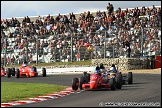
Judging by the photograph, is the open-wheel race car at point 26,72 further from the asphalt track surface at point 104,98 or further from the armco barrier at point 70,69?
the asphalt track surface at point 104,98

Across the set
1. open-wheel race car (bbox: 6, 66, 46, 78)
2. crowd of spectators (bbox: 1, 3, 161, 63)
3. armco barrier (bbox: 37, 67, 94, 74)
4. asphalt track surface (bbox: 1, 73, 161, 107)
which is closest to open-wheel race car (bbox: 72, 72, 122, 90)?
asphalt track surface (bbox: 1, 73, 161, 107)

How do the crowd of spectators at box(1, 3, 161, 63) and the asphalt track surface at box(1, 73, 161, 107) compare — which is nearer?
the asphalt track surface at box(1, 73, 161, 107)

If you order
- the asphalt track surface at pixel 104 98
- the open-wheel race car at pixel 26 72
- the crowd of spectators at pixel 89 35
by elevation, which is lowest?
the asphalt track surface at pixel 104 98

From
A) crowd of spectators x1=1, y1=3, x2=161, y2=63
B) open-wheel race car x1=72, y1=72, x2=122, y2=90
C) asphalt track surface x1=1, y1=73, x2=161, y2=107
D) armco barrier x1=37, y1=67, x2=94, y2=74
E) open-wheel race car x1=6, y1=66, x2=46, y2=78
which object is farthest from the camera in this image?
armco barrier x1=37, y1=67, x2=94, y2=74

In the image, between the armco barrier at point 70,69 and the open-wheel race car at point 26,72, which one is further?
the armco barrier at point 70,69

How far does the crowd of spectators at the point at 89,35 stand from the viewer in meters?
29.7

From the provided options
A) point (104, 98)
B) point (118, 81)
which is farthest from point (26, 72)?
point (104, 98)

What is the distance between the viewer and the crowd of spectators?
97.3 feet

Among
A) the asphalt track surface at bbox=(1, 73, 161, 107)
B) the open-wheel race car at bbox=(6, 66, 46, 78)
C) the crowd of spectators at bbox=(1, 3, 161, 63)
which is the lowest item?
the asphalt track surface at bbox=(1, 73, 161, 107)

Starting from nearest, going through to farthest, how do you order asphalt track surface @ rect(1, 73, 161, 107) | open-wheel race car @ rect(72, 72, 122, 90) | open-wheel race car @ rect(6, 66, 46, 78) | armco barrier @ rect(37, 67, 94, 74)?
1. asphalt track surface @ rect(1, 73, 161, 107)
2. open-wheel race car @ rect(72, 72, 122, 90)
3. open-wheel race car @ rect(6, 66, 46, 78)
4. armco barrier @ rect(37, 67, 94, 74)

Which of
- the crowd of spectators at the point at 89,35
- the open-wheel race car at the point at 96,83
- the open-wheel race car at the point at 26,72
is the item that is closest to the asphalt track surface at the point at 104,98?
the open-wheel race car at the point at 96,83

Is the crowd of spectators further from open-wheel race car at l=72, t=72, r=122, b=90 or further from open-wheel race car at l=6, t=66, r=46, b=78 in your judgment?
open-wheel race car at l=72, t=72, r=122, b=90

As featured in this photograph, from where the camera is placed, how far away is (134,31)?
29547 millimetres

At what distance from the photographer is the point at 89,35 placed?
31469mm
